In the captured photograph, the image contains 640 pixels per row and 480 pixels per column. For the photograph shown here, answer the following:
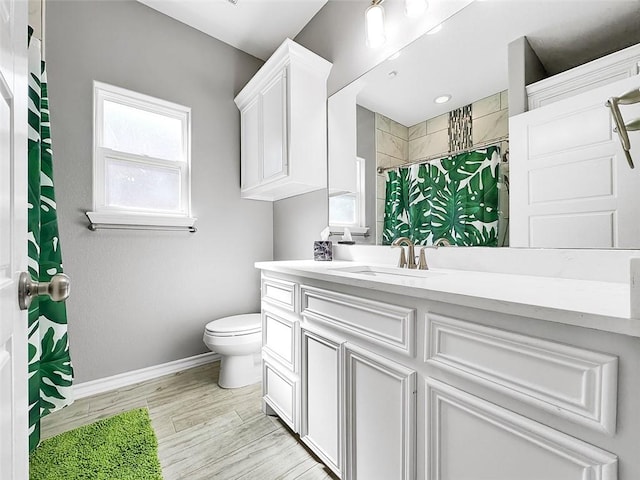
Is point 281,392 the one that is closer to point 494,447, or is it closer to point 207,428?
point 207,428

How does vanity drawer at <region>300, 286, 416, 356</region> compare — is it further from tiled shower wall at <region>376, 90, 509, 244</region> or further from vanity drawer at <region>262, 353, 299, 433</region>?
tiled shower wall at <region>376, 90, 509, 244</region>

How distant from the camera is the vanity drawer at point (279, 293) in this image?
1.39 m

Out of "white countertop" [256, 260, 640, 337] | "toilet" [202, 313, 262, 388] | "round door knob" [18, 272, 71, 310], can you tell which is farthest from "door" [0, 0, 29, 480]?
"toilet" [202, 313, 262, 388]

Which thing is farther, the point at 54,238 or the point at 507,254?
the point at 54,238

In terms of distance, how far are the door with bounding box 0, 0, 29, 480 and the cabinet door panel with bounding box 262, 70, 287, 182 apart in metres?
1.40

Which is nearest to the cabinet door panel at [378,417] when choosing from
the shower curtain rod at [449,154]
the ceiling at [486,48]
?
the shower curtain rod at [449,154]

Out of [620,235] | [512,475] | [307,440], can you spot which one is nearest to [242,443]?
[307,440]

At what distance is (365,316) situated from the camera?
100 centimetres

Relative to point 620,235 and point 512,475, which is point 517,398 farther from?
point 620,235

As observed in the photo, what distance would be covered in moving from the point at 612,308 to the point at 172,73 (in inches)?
110

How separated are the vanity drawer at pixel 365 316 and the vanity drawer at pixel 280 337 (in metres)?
0.18

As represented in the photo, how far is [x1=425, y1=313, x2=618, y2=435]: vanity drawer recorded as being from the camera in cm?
52

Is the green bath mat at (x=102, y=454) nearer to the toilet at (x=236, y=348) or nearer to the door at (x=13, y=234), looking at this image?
the toilet at (x=236, y=348)

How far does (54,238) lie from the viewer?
4.57 feet
